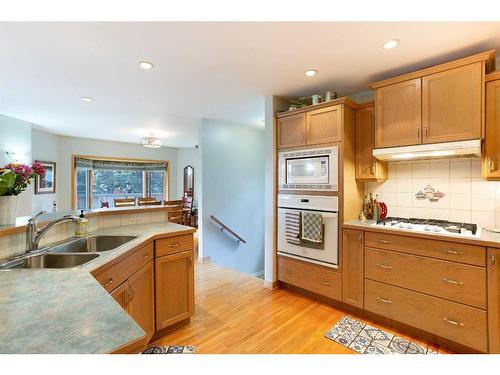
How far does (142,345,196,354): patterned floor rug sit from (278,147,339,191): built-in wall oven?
182 centimetres

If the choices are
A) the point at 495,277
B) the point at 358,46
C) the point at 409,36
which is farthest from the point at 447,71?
the point at 495,277

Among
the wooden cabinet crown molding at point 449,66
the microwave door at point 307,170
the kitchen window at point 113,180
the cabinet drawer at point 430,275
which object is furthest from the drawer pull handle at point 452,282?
the kitchen window at point 113,180

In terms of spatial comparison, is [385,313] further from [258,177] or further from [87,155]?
[87,155]

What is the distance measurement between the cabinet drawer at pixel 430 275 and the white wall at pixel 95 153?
6.48 meters

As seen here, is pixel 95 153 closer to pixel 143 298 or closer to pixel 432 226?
pixel 143 298

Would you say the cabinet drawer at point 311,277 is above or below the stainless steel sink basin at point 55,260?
below

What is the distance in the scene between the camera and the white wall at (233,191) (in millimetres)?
4090

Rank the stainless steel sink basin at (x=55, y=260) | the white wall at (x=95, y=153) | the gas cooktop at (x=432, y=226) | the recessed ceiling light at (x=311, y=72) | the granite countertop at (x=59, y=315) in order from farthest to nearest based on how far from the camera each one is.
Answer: the white wall at (x=95, y=153) → the recessed ceiling light at (x=311, y=72) → the gas cooktop at (x=432, y=226) → the stainless steel sink basin at (x=55, y=260) → the granite countertop at (x=59, y=315)

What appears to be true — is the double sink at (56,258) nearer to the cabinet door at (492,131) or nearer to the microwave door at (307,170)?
the microwave door at (307,170)

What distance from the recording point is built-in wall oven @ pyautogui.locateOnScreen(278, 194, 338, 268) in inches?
97.2

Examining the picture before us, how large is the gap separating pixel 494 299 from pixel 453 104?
1.47 meters

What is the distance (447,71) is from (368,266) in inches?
69.9

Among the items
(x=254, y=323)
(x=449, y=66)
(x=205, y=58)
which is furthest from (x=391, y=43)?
(x=254, y=323)
